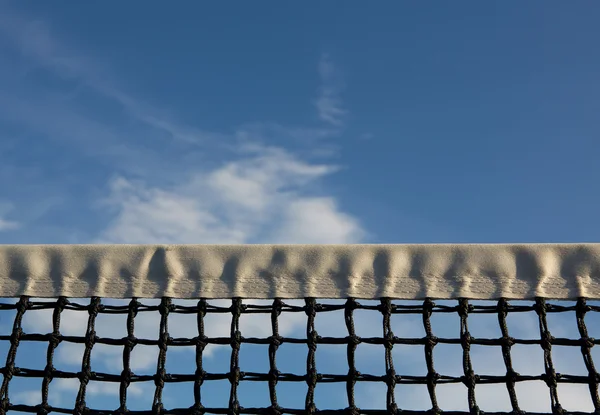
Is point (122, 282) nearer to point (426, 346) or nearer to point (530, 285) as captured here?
point (426, 346)

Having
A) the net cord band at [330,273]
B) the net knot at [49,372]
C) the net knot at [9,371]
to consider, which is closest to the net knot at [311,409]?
the net cord band at [330,273]

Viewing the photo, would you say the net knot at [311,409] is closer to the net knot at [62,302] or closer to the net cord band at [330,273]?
the net cord band at [330,273]

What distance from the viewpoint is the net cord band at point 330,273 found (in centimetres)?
198

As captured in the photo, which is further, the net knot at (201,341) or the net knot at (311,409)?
the net knot at (201,341)

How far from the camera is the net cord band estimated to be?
6.51 ft

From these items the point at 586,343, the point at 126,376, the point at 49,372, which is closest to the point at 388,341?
the point at 586,343

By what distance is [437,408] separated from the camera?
5.97 feet

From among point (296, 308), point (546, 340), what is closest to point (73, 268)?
point (296, 308)

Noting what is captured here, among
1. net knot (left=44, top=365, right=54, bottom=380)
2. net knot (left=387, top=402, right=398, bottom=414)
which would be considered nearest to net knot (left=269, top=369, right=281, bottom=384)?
net knot (left=387, top=402, right=398, bottom=414)

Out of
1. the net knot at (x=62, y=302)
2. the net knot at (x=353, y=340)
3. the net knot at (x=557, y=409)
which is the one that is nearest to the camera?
the net knot at (x=557, y=409)

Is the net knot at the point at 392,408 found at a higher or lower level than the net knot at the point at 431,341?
lower

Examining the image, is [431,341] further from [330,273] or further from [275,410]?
[275,410]

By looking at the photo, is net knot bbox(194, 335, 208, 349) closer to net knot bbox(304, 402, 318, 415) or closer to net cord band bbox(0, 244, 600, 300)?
net cord band bbox(0, 244, 600, 300)

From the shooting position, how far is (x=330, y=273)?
200 centimetres
